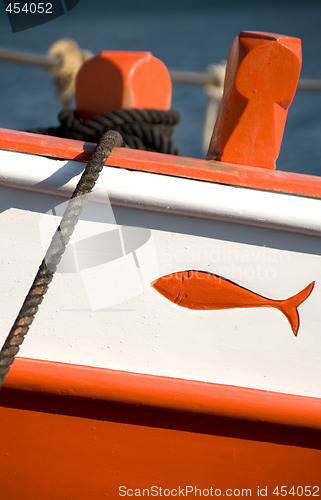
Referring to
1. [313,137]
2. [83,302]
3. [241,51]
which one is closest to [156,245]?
[83,302]

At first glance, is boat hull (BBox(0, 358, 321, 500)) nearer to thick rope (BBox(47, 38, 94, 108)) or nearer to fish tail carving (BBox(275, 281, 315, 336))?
fish tail carving (BBox(275, 281, 315, 336))

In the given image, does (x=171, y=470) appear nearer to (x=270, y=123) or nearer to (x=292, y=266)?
(x=292, y=266)

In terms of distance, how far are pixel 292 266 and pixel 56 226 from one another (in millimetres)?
467

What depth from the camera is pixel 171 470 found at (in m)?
1.35

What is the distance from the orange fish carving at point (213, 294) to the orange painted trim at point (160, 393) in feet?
0.53

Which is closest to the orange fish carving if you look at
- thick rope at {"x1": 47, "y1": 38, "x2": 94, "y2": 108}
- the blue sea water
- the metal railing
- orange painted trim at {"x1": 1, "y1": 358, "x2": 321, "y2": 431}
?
orange painted trim at {"x1": 1, "y1": 358, "x2": 321, "y2": 431}

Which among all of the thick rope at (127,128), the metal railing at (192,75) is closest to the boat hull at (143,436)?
the thick rope at (127,128)

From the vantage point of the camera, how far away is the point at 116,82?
176 centimetres

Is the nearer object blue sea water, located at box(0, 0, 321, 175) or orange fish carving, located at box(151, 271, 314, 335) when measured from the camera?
orange fish carving, located at box(151, 271, 314, 335)

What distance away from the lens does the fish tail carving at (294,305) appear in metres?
1.25

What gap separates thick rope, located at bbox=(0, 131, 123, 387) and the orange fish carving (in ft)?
0.71

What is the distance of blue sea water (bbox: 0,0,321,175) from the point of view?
6.49 m

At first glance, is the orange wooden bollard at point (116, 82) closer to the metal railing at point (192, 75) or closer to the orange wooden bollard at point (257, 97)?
the orange wooden bollard at point (257, 97)

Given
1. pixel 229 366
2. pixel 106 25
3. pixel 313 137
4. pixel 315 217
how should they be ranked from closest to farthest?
pixel 315 217
pixel 229 366
pixel 313 137
pixel 106 25
